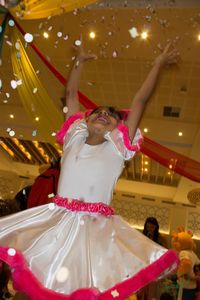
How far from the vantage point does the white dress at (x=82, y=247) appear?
1.16 m

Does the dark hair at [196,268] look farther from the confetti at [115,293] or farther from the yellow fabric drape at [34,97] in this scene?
the confetti at [115,293]

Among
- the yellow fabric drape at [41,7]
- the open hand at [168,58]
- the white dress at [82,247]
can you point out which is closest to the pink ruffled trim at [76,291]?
the white dress at [82,247]

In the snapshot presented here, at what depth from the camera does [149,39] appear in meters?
3.82

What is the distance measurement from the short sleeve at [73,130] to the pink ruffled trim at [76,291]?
24.0 inches

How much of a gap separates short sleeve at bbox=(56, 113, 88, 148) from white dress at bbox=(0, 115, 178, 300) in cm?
13

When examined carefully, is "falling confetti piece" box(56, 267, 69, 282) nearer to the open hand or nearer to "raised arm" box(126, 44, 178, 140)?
"raised arm" box(126, 44, 178, 140)

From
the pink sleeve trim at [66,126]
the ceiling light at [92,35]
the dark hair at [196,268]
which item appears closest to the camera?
the pink sleeve trim at [66,126]

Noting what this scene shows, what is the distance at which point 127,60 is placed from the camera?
4.36 meters

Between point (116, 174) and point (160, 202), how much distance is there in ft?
28.2

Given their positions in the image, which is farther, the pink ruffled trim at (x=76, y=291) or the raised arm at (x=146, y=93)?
the raised arm at (x=146, y=93)

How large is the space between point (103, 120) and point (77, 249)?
61 cm

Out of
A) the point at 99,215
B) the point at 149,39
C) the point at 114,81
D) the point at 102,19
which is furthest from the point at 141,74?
the point at 99,215

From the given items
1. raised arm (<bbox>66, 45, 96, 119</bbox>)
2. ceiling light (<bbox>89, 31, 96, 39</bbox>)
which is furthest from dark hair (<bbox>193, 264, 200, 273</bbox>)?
raised arm (<bbox>66, 45, 96, 119</bbox>)

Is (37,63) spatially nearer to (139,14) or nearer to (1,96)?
(139,14)
